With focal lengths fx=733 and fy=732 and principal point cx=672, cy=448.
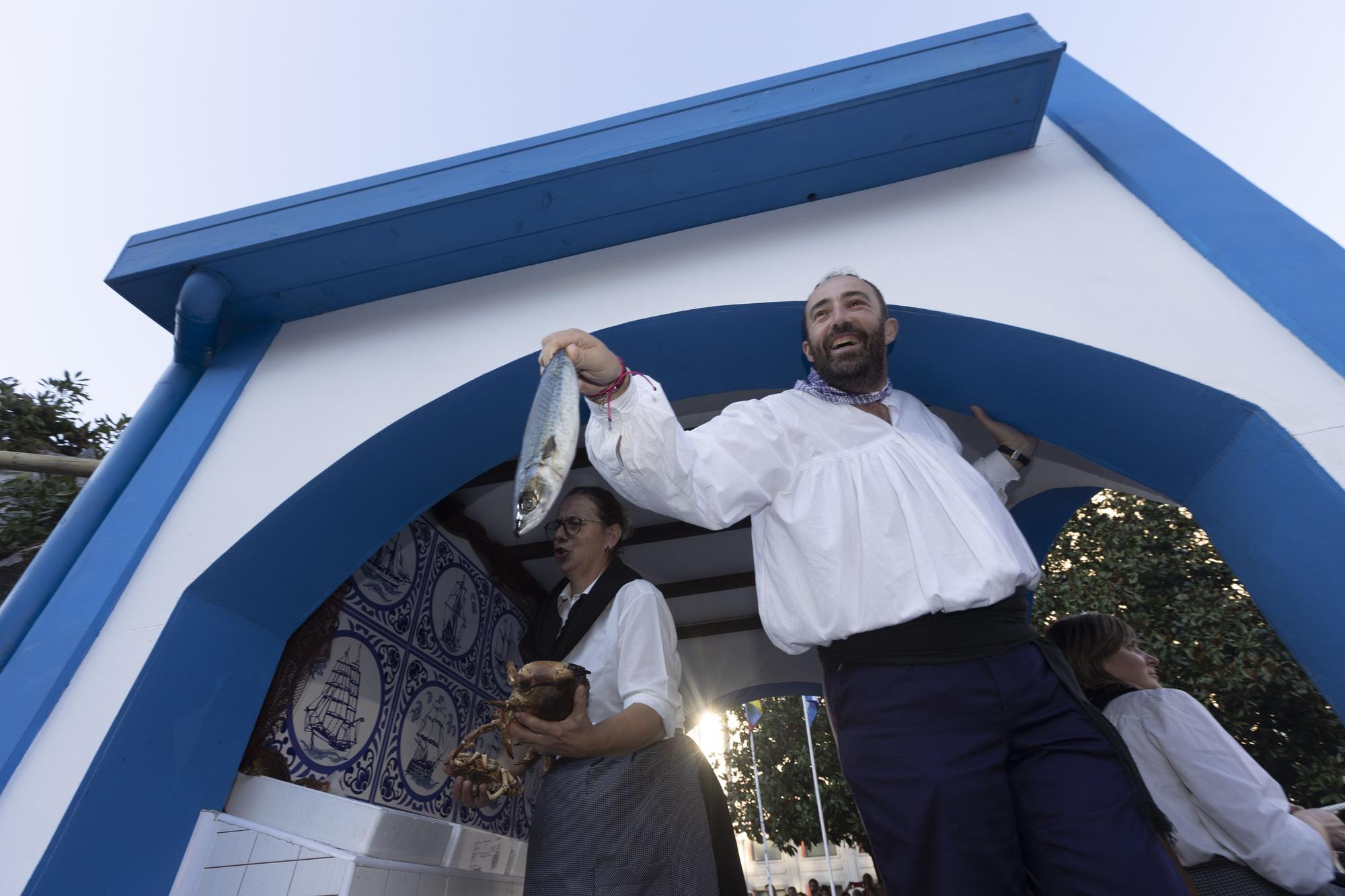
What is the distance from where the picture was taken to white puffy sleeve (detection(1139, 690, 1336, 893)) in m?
1.57

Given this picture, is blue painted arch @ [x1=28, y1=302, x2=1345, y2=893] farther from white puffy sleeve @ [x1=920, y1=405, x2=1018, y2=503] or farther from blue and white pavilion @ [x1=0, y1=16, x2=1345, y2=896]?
white puffy sleeve @ [x1=920, y1=405, x2=1018, y2=503]

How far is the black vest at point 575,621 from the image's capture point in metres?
2.04

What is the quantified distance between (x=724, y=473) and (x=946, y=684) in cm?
52

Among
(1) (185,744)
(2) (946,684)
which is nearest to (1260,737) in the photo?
(2) (946,684)

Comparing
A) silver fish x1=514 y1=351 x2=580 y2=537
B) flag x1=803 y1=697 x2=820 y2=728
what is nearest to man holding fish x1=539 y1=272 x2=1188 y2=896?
silver fish x1=514 y1=351 x2=580 y2=537

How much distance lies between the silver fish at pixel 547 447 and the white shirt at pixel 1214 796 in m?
Answer: 1.57

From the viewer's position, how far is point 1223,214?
171 cm

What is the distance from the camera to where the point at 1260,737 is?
5250 millimetres

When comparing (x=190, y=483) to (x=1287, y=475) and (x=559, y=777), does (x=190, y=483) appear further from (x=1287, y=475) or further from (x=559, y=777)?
(x=1287, y=475)

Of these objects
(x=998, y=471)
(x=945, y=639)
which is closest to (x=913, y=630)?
(x=945, y=639)

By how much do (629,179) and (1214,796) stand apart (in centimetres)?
206

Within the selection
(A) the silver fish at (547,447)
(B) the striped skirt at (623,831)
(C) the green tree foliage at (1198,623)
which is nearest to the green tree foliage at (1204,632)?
(C) the green tree foliage at (1198,623)

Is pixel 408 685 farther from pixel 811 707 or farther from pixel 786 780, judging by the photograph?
pixel 786 780

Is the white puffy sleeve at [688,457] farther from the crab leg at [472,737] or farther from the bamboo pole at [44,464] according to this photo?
the bamboo pole at [44,464]
